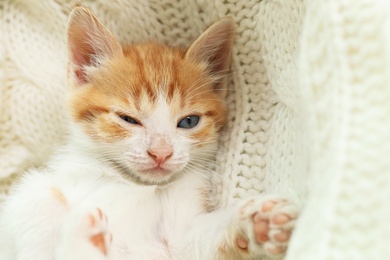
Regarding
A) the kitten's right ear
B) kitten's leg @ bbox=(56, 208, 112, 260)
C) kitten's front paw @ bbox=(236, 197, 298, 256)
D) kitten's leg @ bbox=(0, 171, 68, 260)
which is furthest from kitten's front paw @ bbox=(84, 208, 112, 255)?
the kitten's right ear

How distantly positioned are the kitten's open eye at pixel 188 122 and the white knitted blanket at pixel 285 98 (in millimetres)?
93

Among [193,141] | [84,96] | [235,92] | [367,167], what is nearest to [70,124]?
[84,96]

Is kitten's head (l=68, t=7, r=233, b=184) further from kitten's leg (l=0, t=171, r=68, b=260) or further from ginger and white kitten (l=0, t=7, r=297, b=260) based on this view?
kitten's leg (l=0, t=171, r=68, b=260)

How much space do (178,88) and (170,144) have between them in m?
0.18

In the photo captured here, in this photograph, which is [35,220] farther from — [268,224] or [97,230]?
[268,224]

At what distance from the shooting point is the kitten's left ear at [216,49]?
4.28 feet

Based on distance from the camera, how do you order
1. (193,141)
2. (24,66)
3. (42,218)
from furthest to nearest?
(24,66) → (193,141) → (42,218)

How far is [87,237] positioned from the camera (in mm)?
1010

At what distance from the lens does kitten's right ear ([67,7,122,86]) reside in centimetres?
131

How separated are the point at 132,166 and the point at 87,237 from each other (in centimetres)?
24

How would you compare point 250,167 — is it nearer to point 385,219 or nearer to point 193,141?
point 193,141

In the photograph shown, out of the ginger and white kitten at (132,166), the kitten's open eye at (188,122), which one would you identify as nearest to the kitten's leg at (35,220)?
the ginger and white kitten at (132,166)

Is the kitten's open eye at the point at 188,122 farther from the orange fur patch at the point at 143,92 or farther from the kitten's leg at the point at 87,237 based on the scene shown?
the kitten's leg at the point at 87,237

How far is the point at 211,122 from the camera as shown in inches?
51.9
